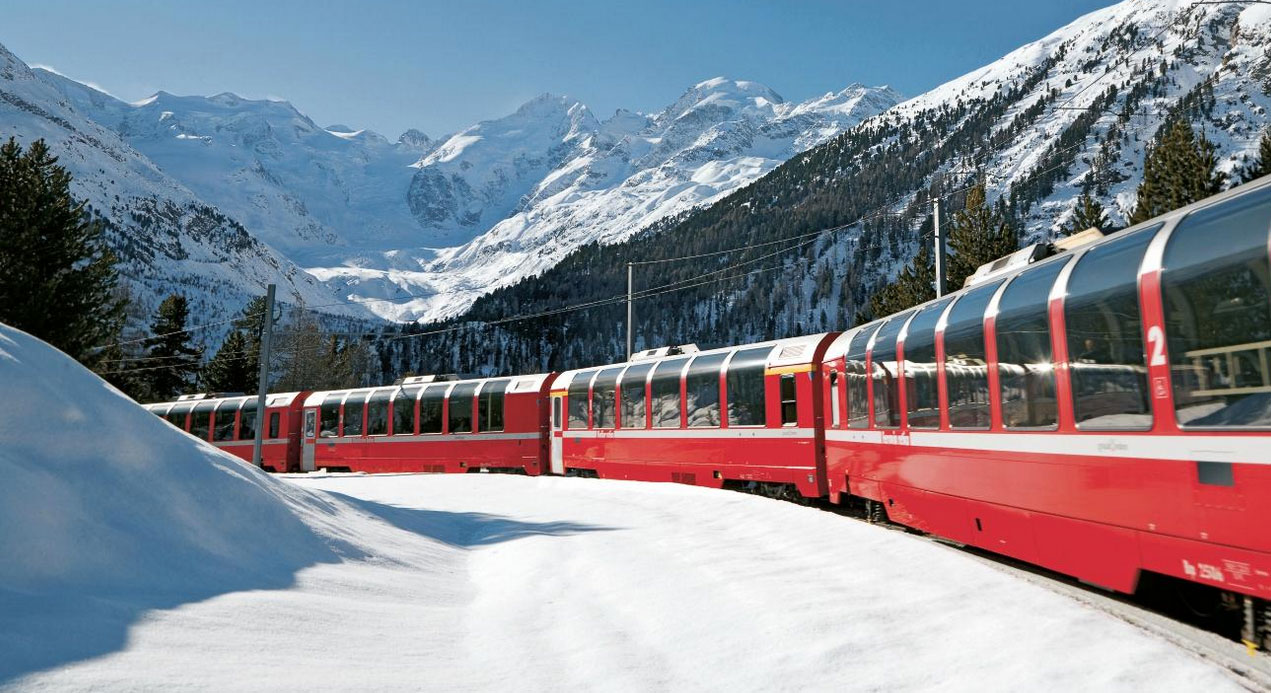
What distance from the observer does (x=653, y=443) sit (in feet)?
61.1

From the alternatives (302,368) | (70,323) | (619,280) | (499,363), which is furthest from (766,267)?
(70,323)

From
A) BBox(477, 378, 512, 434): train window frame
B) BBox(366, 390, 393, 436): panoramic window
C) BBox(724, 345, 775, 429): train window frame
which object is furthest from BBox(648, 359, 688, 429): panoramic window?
BBox(366, 390, 393, 436): panoramic window

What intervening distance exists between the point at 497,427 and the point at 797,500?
37.0 feet

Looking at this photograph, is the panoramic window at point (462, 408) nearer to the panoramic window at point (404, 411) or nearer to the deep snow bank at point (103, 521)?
the panoramic window at point (404, 411)

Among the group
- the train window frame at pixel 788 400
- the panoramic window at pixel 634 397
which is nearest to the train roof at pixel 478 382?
the panoramic window at pixel 634 397

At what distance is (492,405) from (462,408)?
4.39 ft

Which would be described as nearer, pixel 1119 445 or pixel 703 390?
pixel 1119 445

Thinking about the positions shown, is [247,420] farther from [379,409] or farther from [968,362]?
[968,362]

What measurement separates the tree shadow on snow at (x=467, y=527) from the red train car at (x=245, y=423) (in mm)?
20346

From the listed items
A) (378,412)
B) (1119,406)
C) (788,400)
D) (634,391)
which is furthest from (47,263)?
(1119,406)

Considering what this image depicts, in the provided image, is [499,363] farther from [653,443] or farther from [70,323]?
[653,443]

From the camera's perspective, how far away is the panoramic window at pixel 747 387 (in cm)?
1552

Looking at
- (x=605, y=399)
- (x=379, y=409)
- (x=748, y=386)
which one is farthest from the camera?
(x=379, y=409)

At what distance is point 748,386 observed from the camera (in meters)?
15.8
